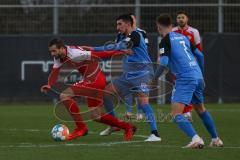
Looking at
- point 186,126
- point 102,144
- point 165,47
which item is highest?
point 165,47

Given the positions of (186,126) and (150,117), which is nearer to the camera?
(186,126)

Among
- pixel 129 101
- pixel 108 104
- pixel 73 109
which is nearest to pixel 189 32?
pixel 129 101

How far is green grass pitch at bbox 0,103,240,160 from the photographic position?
10.9 metres

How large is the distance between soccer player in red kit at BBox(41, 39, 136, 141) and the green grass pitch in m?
0.26

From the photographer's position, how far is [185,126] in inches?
463

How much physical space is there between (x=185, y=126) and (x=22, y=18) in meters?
14.9

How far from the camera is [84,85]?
13.9 metres

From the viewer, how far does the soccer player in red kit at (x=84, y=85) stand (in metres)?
13.5

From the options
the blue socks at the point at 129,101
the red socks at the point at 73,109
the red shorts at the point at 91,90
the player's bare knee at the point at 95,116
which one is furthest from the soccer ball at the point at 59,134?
the blue socks at the point at 129,101

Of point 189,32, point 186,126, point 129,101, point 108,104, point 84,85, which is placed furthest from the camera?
point 189,32

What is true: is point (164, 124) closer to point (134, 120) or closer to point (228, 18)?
point (134, 120)

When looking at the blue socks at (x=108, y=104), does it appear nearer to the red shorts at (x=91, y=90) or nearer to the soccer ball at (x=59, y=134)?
the red shorts at (x=91, y=90)

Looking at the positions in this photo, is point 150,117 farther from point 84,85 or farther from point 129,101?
point 129,101

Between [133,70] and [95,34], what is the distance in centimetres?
1140
